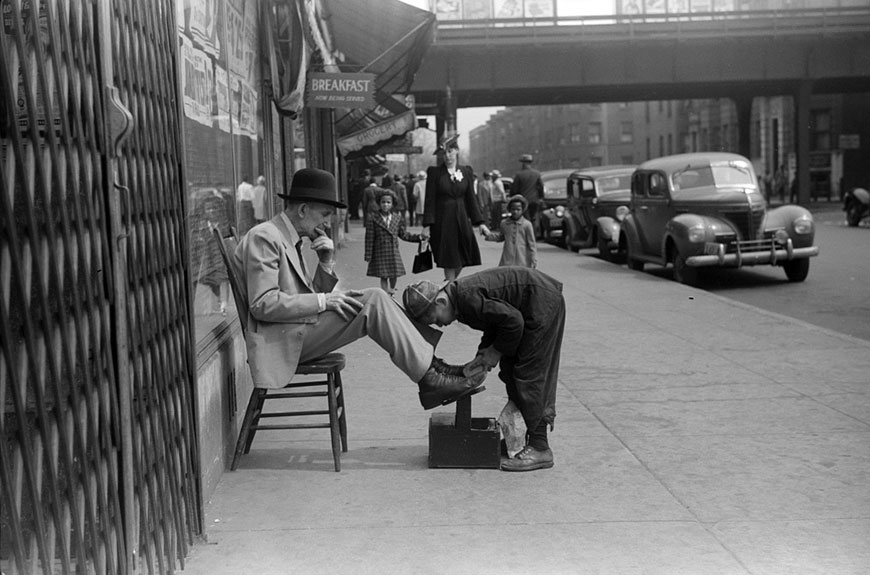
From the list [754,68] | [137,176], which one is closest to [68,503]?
[137,176]

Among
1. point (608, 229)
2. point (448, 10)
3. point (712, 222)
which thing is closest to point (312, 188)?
point (712, 222)

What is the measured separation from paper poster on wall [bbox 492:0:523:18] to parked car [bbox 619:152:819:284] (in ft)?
77.9

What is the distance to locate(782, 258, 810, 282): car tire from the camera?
16.6 meters

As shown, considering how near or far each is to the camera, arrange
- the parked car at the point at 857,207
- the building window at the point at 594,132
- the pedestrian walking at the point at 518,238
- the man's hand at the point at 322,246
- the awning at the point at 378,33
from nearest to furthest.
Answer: the man's hand at the point at 322,246 → the pedestrian walking at the point at 518,238 → the awning at the point at 378,33 → the parked car at the point at 857,207 → the building window at the point at 594,132

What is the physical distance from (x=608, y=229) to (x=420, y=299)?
16.0 m

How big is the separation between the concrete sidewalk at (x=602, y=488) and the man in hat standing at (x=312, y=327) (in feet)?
1.69

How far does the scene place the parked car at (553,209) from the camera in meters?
26.6

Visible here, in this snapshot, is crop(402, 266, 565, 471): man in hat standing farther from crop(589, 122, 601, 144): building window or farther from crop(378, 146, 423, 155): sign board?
crop(589, 122, 601, 144): building window

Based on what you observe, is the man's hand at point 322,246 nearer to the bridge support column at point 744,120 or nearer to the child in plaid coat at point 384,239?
the child in plaid coat at point 384,239

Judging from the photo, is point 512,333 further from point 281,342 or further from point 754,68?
point 754,68

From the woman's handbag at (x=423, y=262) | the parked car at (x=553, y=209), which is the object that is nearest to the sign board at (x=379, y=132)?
the parked car at (x=553, y=209)

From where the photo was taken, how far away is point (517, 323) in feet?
18.0

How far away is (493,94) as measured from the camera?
46031 millimetres

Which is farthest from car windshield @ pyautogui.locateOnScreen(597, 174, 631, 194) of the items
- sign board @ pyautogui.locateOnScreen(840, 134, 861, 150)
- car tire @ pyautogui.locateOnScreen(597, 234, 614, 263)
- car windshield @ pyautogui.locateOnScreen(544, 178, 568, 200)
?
sign board @ pyautogui.locateOnScreen(840, 134, 861, 150)
